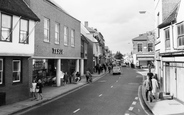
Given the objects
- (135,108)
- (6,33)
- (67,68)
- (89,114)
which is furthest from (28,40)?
(67,68)

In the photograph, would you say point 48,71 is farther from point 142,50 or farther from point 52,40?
point 142,50

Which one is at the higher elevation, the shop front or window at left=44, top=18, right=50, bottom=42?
window at left=44, top=18, right=50, bottom=42

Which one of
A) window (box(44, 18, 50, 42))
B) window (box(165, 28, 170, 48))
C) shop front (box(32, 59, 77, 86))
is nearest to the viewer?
window (box(165, 28, 170, 48))

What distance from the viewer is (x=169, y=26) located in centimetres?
1384

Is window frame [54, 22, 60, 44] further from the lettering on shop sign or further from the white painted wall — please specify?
the white painted wall

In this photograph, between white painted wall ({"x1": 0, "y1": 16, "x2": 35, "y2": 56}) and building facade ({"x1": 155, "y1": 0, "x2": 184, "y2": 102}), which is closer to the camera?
white painted wall ({"x1": 0, "y1": 16, "x2": 35, "y2": 56})

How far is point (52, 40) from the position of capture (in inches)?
747

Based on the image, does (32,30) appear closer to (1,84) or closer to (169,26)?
(1,84)

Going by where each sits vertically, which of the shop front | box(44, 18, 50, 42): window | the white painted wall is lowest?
the shop front

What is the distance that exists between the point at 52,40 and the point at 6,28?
23.5ft

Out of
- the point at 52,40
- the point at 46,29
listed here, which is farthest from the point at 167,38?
the point at 46,29

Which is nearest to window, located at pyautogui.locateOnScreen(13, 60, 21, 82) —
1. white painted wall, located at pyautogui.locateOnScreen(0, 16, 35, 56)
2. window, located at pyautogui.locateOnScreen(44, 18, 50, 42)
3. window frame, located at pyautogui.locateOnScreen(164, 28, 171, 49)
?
white painted wall, located at pyautogui.locateOnScreen(0, 16, 35, 56)

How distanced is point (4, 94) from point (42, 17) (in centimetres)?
821

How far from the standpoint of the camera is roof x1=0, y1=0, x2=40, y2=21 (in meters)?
11.6
